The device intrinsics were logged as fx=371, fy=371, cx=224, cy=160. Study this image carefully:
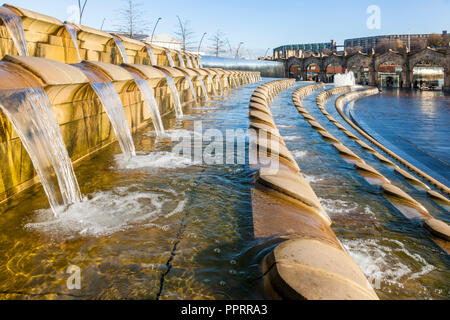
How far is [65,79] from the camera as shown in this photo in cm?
384

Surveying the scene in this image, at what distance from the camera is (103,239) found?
2.79 meters

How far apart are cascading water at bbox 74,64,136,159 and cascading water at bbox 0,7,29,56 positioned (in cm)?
109

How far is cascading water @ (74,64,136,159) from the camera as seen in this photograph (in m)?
4.87

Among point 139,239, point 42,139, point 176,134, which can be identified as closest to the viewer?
point 139,239

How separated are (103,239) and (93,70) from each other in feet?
10.3

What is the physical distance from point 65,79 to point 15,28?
2347 millimetres

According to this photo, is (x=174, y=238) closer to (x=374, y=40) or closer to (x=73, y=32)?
(x=73, y=32)

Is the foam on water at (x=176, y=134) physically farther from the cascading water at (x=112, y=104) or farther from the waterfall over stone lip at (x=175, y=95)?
the waterfall over stone lip at (x=175, y=95)

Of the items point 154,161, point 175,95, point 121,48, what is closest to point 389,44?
A: point 175,95

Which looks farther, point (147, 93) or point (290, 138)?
point (290, 138)

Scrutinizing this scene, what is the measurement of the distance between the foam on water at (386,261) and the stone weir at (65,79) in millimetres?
3190
